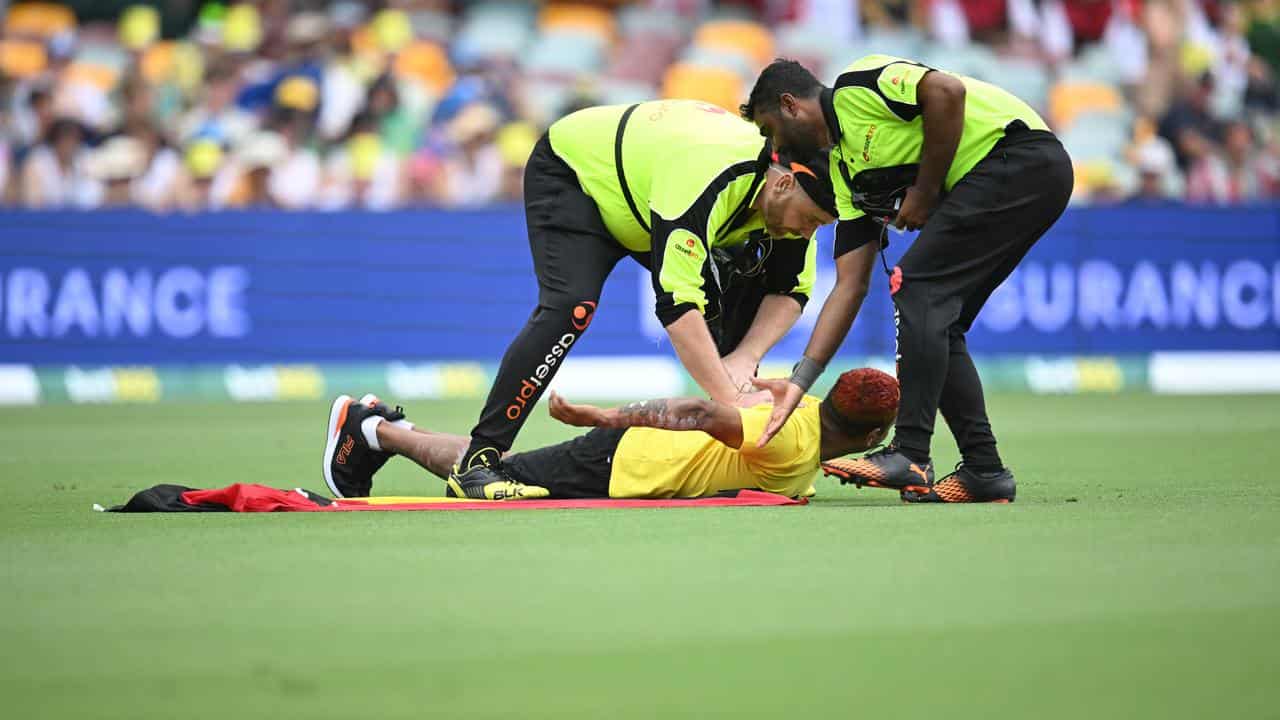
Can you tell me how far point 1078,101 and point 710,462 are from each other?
518 inches

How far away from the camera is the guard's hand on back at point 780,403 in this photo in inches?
249

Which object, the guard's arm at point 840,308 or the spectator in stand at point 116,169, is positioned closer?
the guard's arm at point 840,308

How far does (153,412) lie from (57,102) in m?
5.10

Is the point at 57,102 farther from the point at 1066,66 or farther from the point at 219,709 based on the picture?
the point at 219,709

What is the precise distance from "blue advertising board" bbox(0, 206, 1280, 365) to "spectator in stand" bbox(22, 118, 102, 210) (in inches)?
63.4

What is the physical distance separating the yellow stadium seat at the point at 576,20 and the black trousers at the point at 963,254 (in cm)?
1339

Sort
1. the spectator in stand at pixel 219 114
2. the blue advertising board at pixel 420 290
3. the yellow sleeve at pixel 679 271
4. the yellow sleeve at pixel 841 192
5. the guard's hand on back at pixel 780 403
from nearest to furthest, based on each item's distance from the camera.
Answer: the guard's hand on back at pixel 780 403 < the yellow sleeve at pixel 841 192 < the yellow sleeve at pixel 679 271 < the blue advertising board at pixel 420 290 < the spectator in stand at pixel 219 114

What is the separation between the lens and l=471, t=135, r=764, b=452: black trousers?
704 centimetres

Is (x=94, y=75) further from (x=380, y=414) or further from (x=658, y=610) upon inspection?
(x=658, y=610)

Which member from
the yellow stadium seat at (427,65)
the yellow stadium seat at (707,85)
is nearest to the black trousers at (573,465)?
the yellow stadium seat at (707,85)

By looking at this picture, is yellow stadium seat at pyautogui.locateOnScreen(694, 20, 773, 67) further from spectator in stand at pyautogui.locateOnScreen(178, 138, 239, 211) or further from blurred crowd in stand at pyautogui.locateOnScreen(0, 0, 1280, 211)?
spectator in stand at pyautogui.locateOnScreen(178, 138, 239, 211)

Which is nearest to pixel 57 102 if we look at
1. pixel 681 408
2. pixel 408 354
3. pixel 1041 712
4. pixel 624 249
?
pixel 408 354

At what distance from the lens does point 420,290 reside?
15.5m

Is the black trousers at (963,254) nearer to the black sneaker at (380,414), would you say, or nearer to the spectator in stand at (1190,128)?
the black sneaker at (380,414)
